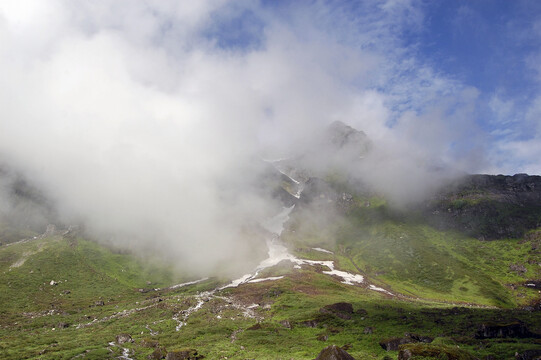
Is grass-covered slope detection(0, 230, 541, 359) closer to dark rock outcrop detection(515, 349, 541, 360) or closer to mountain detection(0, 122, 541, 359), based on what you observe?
mountain detection(0, 122, 541, 359)

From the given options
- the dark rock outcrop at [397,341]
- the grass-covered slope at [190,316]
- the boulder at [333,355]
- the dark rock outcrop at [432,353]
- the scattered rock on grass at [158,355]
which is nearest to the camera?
the dark rock outcrop at [432,353]

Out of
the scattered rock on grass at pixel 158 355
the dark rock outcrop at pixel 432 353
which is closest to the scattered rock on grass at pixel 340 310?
the dark rock outcrop at pixel 432 353

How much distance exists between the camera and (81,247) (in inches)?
7392

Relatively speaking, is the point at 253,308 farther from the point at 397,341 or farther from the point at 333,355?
the point at 333,355

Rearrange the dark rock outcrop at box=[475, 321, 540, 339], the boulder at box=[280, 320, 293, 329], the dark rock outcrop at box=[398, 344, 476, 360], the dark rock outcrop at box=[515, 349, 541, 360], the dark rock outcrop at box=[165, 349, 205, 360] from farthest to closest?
the boulder at box=[280, 320, 293, 329], the dark rock outcrop at box=[475, 321, 540, 339], the dark rock outcrop at box=[165, 349, 205, 360], the dark rock outcrop at box=[515, 349, 541, 360], the dark rock outcrop at box=[398, 344, 476, 360]

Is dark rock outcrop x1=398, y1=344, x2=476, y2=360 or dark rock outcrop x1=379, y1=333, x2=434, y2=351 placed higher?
dark rock outcrop x1=398, y1=344, x2=476, y2=360

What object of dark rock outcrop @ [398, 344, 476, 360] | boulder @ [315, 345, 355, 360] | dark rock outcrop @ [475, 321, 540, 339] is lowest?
dark rock outcrop @ [475, 321, 540, 339]

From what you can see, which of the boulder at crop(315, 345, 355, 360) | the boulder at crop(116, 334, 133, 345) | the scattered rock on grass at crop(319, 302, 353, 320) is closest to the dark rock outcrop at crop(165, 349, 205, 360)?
the boulder at crop(116, 334, 133, 345)

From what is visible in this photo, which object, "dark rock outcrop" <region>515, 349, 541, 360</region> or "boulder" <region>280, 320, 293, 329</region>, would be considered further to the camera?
"boulder" <region>280, 320, 293, 329</region>

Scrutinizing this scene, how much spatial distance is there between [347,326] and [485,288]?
5170 inches

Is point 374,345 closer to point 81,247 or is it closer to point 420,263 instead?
point 420,263

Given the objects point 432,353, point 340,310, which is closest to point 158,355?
point 432,353

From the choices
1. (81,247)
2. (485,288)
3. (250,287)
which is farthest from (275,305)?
(81,247)

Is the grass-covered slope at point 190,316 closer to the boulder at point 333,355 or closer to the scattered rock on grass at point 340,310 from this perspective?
the scattered rock on grass at point 340,310
